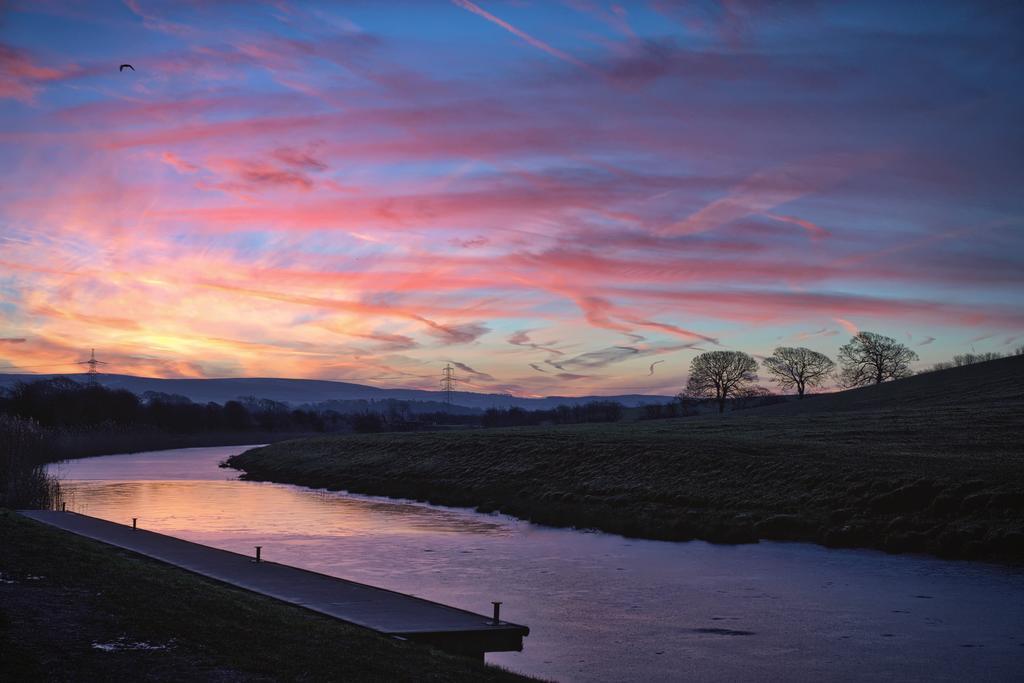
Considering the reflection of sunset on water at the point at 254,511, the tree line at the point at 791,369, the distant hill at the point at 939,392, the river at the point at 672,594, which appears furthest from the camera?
the tree line at the point at 791,369

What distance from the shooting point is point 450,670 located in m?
12.7

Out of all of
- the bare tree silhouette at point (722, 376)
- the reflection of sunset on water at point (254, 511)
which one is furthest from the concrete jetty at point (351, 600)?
the bare tree silhouette at point (722, 376)

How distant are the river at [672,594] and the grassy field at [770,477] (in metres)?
1.86

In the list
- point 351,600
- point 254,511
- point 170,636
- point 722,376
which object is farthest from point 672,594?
point 722,376

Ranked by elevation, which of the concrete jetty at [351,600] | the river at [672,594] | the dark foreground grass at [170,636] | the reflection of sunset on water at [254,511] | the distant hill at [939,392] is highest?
the distant hill at [939,392]

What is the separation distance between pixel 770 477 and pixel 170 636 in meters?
30.6

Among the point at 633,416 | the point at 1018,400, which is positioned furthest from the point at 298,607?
the point at 633,416

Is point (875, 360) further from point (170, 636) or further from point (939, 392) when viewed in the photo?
point (170, 636)

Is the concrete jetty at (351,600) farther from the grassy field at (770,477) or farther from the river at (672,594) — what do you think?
the grassy field at (770,477)

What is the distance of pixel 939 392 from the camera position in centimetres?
7738

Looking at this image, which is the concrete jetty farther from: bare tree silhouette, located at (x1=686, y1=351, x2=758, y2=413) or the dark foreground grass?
bare tree silhouette, located at (x1=686, y1=351, x2=758, y2=413)

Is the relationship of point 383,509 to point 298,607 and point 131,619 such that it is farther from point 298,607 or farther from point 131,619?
point 131,619

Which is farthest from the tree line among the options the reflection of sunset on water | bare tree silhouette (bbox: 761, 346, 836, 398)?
the reflection of sunset on water

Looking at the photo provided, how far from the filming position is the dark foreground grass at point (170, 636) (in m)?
10.7
